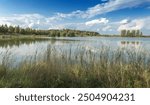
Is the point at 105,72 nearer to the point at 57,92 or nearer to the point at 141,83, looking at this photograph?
the point at 141,83

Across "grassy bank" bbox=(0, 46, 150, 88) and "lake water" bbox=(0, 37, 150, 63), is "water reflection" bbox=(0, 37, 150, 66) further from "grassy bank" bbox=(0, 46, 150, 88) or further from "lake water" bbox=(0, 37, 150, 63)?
"grassy bank" bbox=(0, 46, 150, 88)

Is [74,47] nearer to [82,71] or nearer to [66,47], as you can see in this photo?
[66,47]

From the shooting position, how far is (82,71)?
5441 mm

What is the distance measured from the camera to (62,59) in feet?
21.1

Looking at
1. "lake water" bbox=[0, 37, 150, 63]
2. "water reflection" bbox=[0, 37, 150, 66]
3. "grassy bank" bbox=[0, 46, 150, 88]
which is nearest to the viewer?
"grassy bank" bbox=[0, 46, 150, 88]

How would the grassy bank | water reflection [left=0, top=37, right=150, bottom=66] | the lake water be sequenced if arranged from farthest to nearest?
water reflection [left=0, top=37, right=150, bottom=66]
the lake water
the grassy bank

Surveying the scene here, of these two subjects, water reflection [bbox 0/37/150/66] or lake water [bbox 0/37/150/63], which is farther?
water reflection [bbox 0/37/150/66]

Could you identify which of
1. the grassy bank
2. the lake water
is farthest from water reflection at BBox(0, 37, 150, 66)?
the grassy bank

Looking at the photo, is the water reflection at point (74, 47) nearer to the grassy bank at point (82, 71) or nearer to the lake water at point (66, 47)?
the lake water at point (66, 47)

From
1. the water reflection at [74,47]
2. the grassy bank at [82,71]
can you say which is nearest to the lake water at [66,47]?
the water reflection at [74,47]

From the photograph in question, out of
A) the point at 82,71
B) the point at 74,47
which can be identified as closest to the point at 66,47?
the point at 74,47

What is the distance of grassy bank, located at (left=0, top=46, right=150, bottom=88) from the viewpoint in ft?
15.5

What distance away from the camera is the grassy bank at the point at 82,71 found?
15.5 ft

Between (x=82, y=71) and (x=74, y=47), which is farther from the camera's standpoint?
(x=74, y=47)
